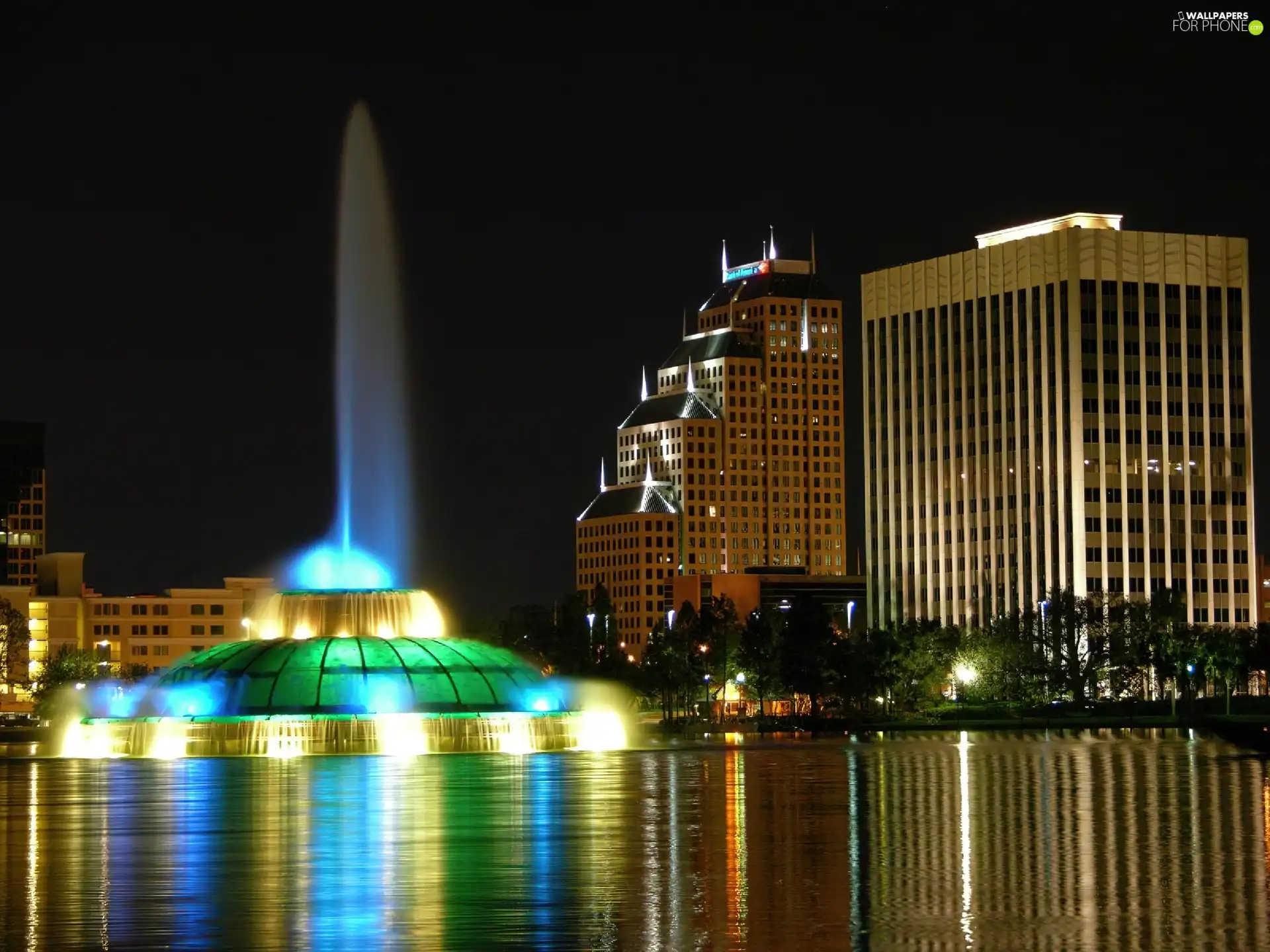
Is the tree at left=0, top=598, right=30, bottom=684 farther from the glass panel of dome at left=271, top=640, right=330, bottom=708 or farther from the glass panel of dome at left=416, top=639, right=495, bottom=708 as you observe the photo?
the glass panel of dome at left=416, top=639, right=495, bottom=708

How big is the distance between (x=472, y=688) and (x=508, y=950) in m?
66.8

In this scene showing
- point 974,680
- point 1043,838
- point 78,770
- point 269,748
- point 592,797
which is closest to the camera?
point 1043,838

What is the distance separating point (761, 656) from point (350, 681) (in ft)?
239

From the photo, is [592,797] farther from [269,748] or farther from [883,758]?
[269,748]

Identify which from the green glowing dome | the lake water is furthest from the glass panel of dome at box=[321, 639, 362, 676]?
the lake water

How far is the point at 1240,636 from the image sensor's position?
170250mm

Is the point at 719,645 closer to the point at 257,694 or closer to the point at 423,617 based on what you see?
the point at 423,617

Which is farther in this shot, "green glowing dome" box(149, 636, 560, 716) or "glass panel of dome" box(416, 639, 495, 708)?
"glass panel of dome" box(416, 639, 495, 708)

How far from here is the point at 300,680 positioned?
8881 cm

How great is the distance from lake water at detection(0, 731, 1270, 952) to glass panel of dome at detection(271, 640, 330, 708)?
85.5 ft

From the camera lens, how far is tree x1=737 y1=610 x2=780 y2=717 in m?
159

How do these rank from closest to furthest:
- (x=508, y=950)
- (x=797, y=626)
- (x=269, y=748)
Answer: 1. (x=508, y=950)
2. (x=269, y=748)
3. (x=797, y=626)

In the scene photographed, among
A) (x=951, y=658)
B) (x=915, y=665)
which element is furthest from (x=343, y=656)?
(x=951, y=658)

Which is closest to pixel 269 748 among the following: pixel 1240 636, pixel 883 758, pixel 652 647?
pixel 883 758
